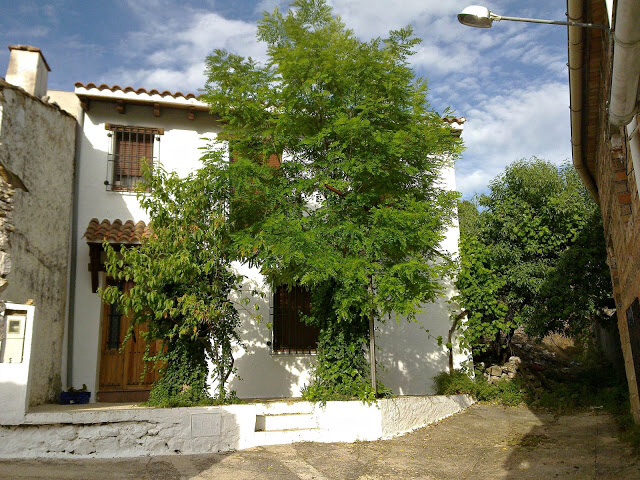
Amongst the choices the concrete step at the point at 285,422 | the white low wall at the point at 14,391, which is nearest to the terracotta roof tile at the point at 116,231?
the white low wall at the point at 14,391

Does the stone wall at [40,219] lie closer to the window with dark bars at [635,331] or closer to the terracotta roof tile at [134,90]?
the terracotta roof tile at [134,90]

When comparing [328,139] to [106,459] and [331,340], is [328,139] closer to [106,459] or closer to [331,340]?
[331,340]

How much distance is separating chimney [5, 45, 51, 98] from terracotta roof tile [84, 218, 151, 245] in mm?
2465

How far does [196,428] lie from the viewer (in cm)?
696

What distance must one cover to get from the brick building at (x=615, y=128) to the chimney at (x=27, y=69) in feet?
27.9

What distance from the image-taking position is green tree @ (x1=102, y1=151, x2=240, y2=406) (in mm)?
7438

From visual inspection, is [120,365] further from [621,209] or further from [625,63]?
[625,63]

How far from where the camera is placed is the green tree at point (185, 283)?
744 centimetres

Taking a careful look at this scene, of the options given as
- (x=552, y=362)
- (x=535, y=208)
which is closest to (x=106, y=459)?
(x=535, y=208)

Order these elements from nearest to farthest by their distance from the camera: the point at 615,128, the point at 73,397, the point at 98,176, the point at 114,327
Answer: the point at 615,128 → the point at 73,397 → the point at 114,327 → the point at 98,176

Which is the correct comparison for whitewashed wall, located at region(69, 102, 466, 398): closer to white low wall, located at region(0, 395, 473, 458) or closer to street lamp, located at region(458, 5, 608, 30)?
white low wall, located at region(0, 395, 473, 458)

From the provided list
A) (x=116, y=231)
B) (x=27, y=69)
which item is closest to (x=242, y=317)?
(x=116, y=231)

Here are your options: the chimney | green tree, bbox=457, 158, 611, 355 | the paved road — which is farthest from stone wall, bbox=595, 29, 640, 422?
the chimney

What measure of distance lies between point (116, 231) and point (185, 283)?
8.12 ft
